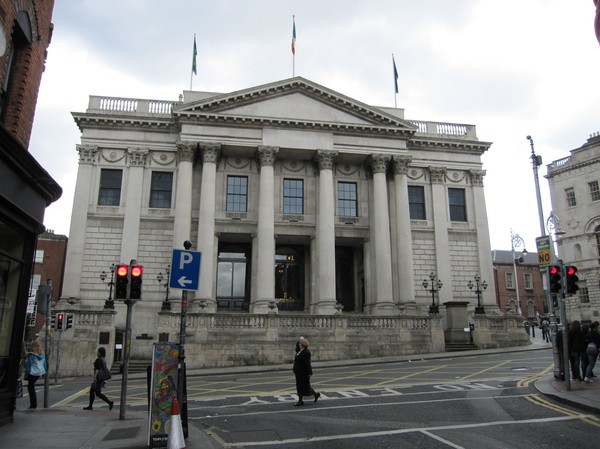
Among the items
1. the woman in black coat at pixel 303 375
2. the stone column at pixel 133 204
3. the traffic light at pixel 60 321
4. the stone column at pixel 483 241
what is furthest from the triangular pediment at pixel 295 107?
the woman in black coat at pixel 303 375

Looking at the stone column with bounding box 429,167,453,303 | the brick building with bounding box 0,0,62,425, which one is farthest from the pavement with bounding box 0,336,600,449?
the stone column with bounding box 429,167,453,303

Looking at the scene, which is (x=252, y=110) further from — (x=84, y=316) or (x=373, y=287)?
(x=84, y=316)

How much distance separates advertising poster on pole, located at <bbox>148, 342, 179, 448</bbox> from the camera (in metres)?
7.88

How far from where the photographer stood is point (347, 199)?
38.6 metres

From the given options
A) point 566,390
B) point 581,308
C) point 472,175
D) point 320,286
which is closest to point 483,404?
point 566,390

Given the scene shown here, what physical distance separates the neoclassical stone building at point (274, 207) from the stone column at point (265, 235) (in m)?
0.09

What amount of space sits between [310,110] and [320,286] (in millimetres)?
13256

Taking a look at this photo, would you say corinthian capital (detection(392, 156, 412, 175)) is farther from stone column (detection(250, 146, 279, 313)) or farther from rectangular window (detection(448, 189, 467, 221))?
stone column (detection(250, 146, 279, 313))

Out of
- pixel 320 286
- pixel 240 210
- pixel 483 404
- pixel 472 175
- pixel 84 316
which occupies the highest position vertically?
pixel 472 175

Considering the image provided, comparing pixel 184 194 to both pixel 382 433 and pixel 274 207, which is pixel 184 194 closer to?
pixel 274 207

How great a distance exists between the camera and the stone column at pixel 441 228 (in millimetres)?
37812

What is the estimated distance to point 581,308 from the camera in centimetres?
5175

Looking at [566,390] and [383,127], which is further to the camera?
[383,127]

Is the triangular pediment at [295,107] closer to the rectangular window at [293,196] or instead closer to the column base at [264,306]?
the rectangular window at [293,196]
